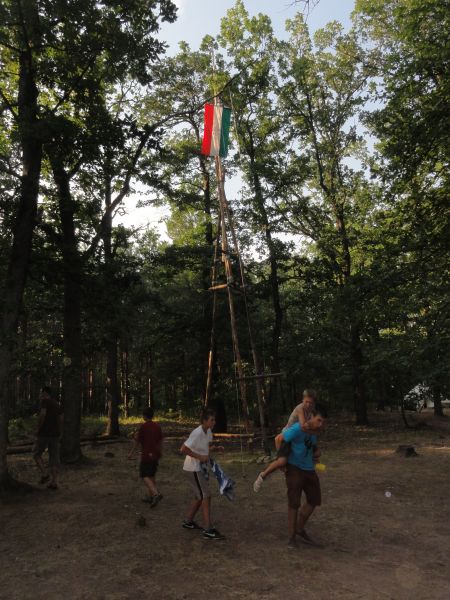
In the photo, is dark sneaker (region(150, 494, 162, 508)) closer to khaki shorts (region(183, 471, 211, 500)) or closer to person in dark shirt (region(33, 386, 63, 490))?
khaki shorts (region(183, 471, 211, 500))

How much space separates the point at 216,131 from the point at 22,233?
288 inches

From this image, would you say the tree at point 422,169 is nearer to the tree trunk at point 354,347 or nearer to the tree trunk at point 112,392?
the tree trunk at point 354,347

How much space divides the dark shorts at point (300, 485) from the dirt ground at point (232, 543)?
613 millimetres

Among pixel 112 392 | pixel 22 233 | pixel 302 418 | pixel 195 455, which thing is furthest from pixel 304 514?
pixel 112 392

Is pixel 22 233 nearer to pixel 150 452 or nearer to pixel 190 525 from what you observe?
pixel 150 452

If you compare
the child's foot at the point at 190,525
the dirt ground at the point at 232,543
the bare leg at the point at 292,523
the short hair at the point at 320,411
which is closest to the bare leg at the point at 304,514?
the bare leg at the point at 292,523

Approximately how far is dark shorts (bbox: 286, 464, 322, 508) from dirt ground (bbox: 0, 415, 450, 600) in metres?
0.61

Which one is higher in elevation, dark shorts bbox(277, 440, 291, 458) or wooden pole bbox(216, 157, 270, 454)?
wooden pole bbox(216, 157, 270, 454)

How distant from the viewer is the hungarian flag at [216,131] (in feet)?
46.3

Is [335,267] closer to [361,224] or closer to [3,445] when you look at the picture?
[361,224]

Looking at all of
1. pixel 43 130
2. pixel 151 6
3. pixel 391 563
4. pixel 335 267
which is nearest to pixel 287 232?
pixel 335 267

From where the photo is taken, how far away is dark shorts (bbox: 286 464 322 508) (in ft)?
19.9

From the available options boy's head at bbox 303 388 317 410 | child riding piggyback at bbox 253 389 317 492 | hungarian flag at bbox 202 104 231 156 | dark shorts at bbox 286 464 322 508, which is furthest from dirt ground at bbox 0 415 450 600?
hungarian flag at bbox 202 104 231 156

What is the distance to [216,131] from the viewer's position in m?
14.1
